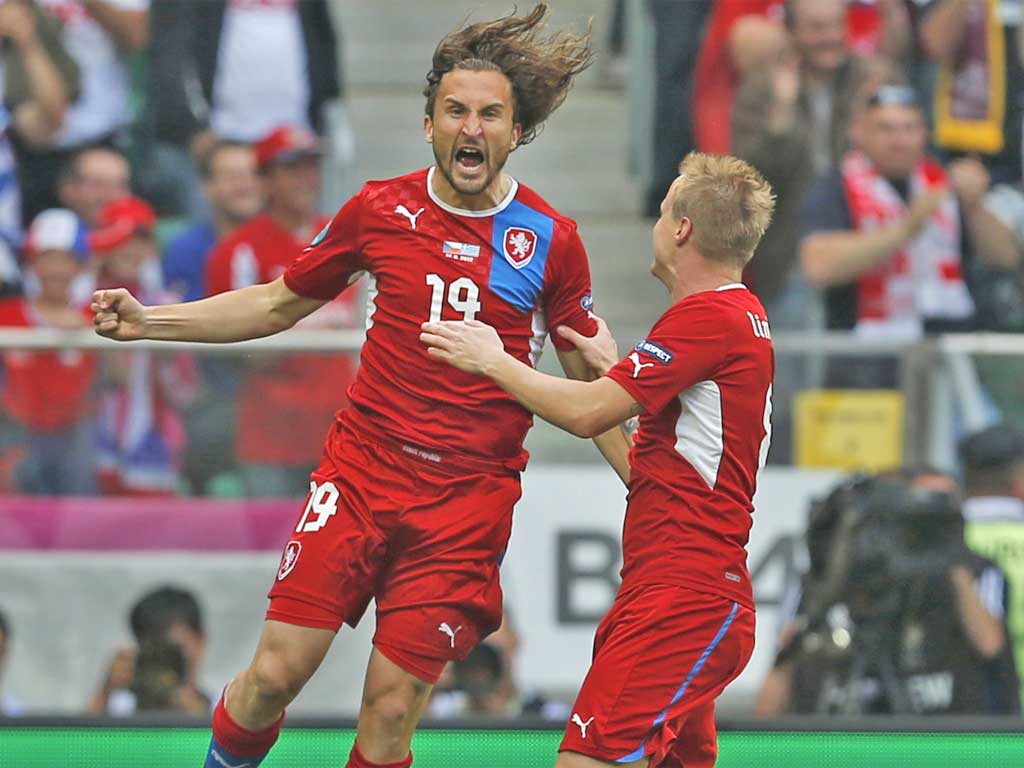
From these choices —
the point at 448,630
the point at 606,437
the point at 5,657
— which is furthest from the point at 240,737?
the point at 5,657

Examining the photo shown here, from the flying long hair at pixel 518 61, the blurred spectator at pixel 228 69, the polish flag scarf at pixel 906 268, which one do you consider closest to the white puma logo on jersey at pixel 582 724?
the flying long hair at pixel 518 61

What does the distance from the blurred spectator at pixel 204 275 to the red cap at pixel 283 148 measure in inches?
2.0

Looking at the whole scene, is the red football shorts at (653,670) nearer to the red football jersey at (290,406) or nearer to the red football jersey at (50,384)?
the red football jersey at (290,406)

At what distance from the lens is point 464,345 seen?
427 centimetres

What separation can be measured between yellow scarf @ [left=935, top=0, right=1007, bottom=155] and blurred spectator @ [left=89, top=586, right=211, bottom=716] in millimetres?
3755

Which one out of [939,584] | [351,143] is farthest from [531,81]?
[351,143]

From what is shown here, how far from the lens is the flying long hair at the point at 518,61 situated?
14.7 feet

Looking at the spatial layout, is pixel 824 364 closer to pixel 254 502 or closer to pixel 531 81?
pixel 254 502

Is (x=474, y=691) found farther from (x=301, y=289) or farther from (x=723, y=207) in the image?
(x=723, y=207)

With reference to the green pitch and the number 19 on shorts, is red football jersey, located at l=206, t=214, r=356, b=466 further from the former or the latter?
the number 19 on shorts

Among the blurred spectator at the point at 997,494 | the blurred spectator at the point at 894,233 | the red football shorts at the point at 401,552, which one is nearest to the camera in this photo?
the red football shorts at the point at 401,552

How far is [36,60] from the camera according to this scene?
8.02m

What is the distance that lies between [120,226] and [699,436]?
3.75 m

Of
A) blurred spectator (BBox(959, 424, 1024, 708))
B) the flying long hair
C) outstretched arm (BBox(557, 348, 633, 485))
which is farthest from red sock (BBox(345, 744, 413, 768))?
blurred spectator (BBox(959, 424, 1024, 708))
